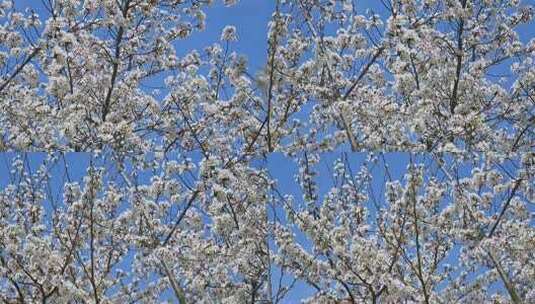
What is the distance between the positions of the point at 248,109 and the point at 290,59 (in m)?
0.54

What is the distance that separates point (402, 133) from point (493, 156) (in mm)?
568

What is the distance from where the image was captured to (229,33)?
19.8 feet

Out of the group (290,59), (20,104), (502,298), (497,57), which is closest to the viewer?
(502,298)

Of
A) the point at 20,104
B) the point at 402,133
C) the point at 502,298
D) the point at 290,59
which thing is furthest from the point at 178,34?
the point at 502,298

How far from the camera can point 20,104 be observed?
5.59 m

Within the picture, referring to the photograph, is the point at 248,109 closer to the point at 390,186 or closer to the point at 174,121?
the point at 174,121

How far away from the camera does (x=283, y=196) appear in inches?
187

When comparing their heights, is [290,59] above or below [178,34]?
below

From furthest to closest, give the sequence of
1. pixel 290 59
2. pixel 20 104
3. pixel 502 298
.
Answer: pixel 290 59, pixel 20 104, pixel 502 298

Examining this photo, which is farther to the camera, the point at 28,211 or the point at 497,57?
the point at 497,57

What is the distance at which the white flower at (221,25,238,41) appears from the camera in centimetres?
602

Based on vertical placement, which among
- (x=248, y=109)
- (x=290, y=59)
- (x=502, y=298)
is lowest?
(x=502, y=298)

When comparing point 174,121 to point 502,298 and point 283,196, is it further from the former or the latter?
point 502,298

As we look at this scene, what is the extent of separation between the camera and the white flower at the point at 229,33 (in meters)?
6.02
